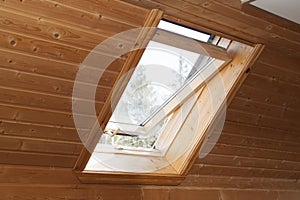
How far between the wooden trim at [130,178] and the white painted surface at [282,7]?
1351 millimetres

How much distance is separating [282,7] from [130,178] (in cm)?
143

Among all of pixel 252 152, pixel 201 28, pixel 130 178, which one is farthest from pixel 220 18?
pixel 252 152

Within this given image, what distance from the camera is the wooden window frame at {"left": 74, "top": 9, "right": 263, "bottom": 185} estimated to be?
81.0 inches

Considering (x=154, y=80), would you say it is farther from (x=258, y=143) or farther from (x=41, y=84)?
(x=258, y=143)

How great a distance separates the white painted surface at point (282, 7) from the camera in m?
1.90

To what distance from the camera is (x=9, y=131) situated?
197cm

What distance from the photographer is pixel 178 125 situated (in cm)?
282

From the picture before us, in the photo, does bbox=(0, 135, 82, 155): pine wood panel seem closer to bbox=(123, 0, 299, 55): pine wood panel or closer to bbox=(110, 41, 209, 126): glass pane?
bbox=(110, 41, 209, 126): glass pane

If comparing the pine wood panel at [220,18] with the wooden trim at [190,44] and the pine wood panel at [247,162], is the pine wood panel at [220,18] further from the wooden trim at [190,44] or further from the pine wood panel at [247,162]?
the pine wood panel at [247,162]

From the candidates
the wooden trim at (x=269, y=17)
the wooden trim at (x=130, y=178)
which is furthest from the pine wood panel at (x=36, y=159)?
the wooden trim at (x=269, y=17)

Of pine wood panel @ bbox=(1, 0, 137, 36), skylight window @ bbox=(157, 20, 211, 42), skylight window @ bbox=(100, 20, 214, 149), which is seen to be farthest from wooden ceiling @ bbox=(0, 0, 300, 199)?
skylight window @ bbox=(100, 20, 214, 149)

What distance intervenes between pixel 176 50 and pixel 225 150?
100cm

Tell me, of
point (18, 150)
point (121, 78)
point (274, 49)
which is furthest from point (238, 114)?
point (18, 150)

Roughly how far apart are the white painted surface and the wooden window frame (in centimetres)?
27
